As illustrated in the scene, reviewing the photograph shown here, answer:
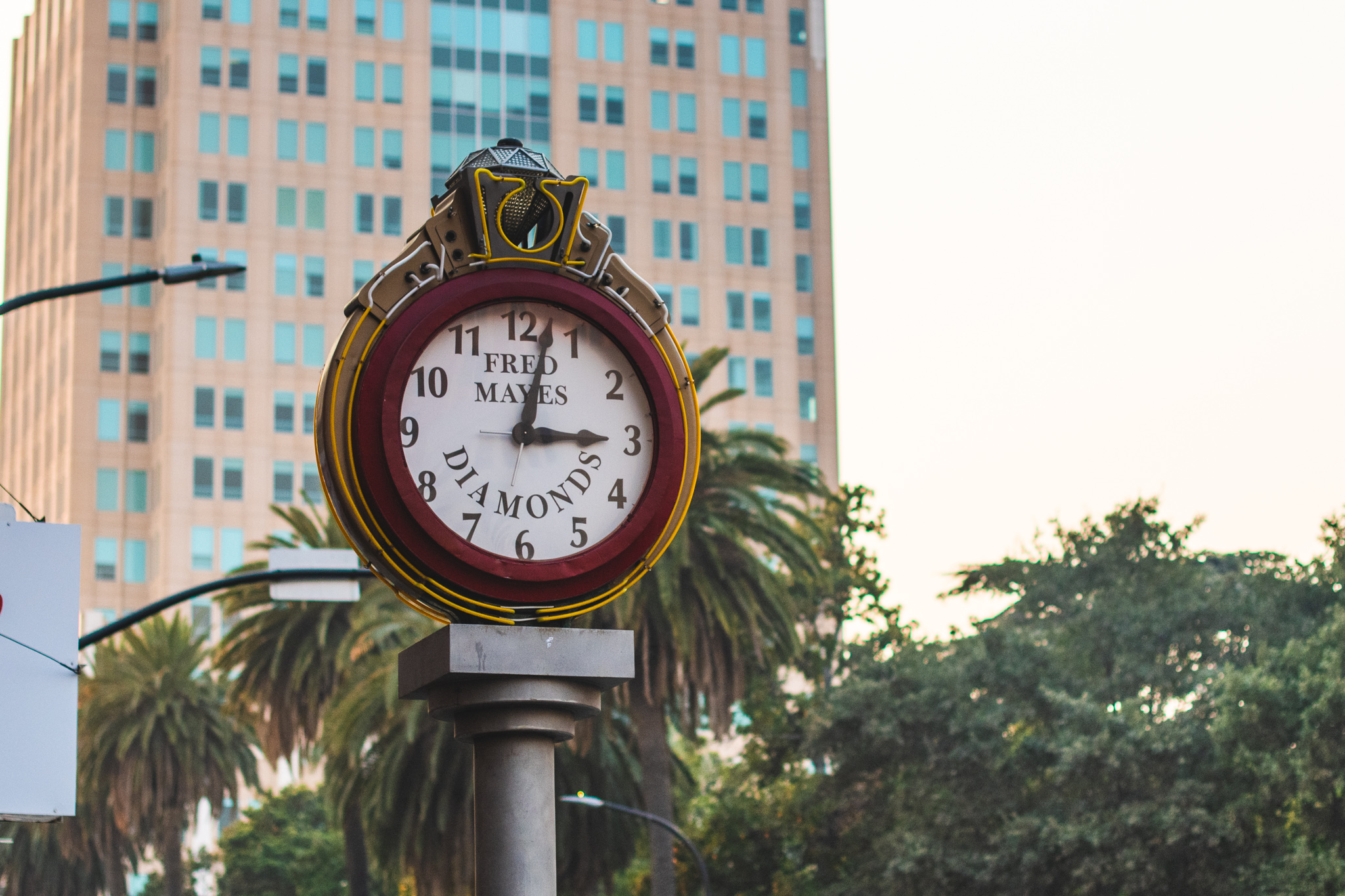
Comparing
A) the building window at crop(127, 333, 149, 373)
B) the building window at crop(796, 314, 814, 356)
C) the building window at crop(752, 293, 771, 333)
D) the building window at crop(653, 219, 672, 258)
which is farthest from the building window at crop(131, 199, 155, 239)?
the building window at crop(796, 314, 814, 356)

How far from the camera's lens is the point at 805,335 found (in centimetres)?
11875

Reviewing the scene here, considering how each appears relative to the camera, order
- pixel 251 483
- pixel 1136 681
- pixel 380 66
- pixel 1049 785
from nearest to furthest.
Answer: pixel 1049 785, pixel 1136 681, pixel 251 483, pixel 380 66

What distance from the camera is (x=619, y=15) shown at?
120m

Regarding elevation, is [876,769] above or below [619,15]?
below

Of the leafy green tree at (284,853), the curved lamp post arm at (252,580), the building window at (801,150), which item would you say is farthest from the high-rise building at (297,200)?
the curved lamp post arm at (252,580)

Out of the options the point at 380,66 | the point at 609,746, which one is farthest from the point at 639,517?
the point at 380,66

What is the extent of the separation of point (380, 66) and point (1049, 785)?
252ft

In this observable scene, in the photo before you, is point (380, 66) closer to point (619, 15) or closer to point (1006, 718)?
point (619, 15)

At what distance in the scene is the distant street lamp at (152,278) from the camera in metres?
18.2

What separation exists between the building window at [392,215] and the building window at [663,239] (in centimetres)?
1463

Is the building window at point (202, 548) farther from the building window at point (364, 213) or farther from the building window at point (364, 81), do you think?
the building window at point (364, 81)

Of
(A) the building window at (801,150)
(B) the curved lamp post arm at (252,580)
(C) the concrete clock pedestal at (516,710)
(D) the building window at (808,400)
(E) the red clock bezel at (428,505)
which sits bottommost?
(C) the concrete clock pedestal at (516,710)

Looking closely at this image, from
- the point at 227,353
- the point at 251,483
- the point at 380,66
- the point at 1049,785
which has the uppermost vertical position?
the point at 380,66

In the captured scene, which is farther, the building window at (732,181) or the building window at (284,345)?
the building window at (732,181)
